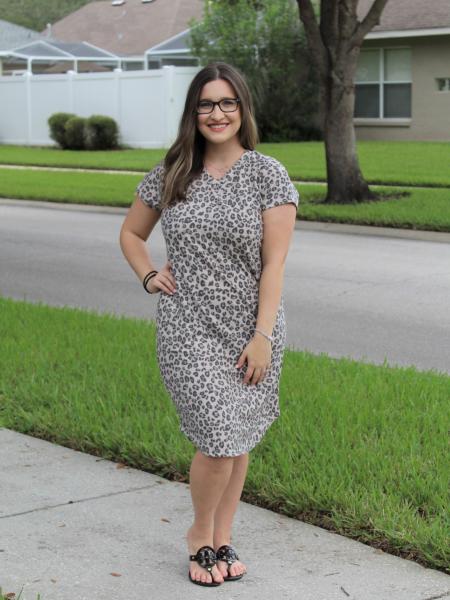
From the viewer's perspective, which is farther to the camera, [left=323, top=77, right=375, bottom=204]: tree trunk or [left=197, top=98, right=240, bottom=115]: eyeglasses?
[left=323, top=77, right=375, bottom=204]: tree trunk

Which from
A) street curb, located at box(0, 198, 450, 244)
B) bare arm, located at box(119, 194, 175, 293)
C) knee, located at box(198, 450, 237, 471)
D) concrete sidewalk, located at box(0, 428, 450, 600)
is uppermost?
bare arm, located at box(119, 194, 175, 293)

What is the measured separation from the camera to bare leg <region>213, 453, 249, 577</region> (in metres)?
4.16

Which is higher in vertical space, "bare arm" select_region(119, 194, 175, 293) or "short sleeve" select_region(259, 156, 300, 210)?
"short sleeve" select_region(259, 156, 300, 210)

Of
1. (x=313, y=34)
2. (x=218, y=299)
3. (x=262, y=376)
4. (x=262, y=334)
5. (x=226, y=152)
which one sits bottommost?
(x=262, y=376)

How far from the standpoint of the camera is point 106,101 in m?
33.7

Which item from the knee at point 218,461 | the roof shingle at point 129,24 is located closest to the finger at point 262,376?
the knee at point 218,461

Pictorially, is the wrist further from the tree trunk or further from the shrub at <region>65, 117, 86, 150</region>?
the shrub at <region>65, 117, 86, 150</region>

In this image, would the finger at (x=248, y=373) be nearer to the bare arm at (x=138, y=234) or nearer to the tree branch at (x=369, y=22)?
the bare arm at (x=138, y=234)

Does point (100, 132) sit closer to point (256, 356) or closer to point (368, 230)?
point (368, 230)

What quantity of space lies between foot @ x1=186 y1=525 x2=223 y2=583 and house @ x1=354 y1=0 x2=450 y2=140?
27.8 metres

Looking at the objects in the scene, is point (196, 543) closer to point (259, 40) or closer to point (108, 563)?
point (108, 563)

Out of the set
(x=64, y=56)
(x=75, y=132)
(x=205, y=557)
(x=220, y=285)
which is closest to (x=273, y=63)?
(x=75, y=132)

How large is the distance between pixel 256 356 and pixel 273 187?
592 millimetres

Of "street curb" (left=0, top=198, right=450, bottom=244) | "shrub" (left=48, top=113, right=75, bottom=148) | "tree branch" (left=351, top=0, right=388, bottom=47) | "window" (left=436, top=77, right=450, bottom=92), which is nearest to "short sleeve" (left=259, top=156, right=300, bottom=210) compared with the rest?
"street curb" (left=0, top=198, right=450, bottom=244)
